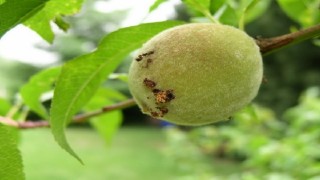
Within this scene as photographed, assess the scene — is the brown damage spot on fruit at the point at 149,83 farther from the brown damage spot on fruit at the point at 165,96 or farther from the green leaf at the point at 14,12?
the green leaf at the point at 14,12

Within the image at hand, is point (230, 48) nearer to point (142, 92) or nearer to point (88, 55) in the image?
point (142, 92)

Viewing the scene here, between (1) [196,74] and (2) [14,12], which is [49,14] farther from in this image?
(1) [196,74]

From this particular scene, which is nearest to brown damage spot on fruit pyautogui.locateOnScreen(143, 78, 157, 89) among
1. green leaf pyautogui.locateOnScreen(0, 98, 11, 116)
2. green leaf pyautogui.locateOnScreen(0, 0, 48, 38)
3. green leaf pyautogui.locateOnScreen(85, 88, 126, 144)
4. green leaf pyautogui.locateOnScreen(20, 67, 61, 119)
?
green leaf pyautogui.locateOnScreen(0, 0, 48, 38)

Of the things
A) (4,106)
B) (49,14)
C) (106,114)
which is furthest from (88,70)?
(4,106)

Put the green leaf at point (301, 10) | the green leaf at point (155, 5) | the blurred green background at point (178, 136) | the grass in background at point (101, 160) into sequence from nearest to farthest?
the green leaf at point (155, 5) → the green leaf at point (301, 10) → the blurred green background at point (178, 136) → the grass in background at point (101, 160)

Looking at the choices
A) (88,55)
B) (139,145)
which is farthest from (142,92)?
(139,145)

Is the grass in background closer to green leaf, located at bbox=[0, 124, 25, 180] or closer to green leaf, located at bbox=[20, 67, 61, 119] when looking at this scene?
green leaf, located at bbox=[20, 67, 61, 119]

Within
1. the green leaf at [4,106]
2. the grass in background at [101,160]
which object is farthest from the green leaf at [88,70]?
the grass in background at [101,160]
